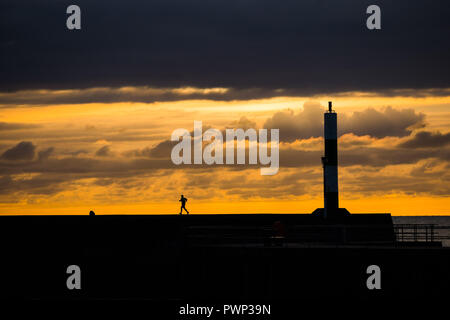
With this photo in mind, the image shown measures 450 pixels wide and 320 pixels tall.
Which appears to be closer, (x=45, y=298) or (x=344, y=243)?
(x=344, y=243)

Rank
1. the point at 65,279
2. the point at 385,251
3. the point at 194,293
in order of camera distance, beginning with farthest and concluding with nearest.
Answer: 1. the point at 65,279
2. the point at 194,293
3. the point at 385,251

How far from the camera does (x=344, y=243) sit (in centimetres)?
4138

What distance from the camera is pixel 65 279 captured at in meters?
44.7

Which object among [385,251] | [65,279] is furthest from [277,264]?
[65,279]

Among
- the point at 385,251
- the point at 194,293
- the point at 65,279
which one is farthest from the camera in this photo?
the point at 65,279

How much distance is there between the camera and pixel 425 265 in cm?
3878
